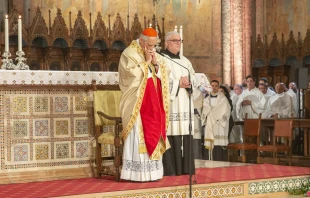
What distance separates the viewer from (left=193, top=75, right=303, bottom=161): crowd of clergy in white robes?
40.0 feet

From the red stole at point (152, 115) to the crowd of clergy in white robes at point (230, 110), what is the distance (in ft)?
11.8

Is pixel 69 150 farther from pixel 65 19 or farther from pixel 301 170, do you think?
pixel 65 19

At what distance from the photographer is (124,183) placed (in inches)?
289

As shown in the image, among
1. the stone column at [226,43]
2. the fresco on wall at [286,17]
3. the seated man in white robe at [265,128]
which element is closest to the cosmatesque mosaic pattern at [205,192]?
the seated man in white robe at [265,128]

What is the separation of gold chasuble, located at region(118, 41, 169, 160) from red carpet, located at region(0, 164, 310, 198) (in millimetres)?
428

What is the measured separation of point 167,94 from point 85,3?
8.07 meters

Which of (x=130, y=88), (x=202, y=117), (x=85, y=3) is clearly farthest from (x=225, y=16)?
(x=130, y=88)

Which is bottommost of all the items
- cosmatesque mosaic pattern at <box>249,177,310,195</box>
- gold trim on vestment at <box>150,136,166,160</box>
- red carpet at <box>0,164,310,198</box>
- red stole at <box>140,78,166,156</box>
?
cosmatesque mosaic pattern at <box>249,177,310,195</box>

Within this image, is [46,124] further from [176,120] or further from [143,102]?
[176,120]

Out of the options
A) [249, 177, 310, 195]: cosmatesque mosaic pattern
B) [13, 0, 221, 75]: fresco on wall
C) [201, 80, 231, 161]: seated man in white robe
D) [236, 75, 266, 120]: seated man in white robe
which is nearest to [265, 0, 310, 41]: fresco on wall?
[13, 0, 221, 75]: fresco on wall

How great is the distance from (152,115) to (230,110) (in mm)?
5085

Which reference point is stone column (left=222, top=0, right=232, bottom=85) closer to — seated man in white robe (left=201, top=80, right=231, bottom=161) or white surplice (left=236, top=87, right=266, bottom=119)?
white surplice (left=236, top=87, right=266, bottom=119)

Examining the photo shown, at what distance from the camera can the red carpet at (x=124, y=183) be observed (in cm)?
669

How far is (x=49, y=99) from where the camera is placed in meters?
8.19
